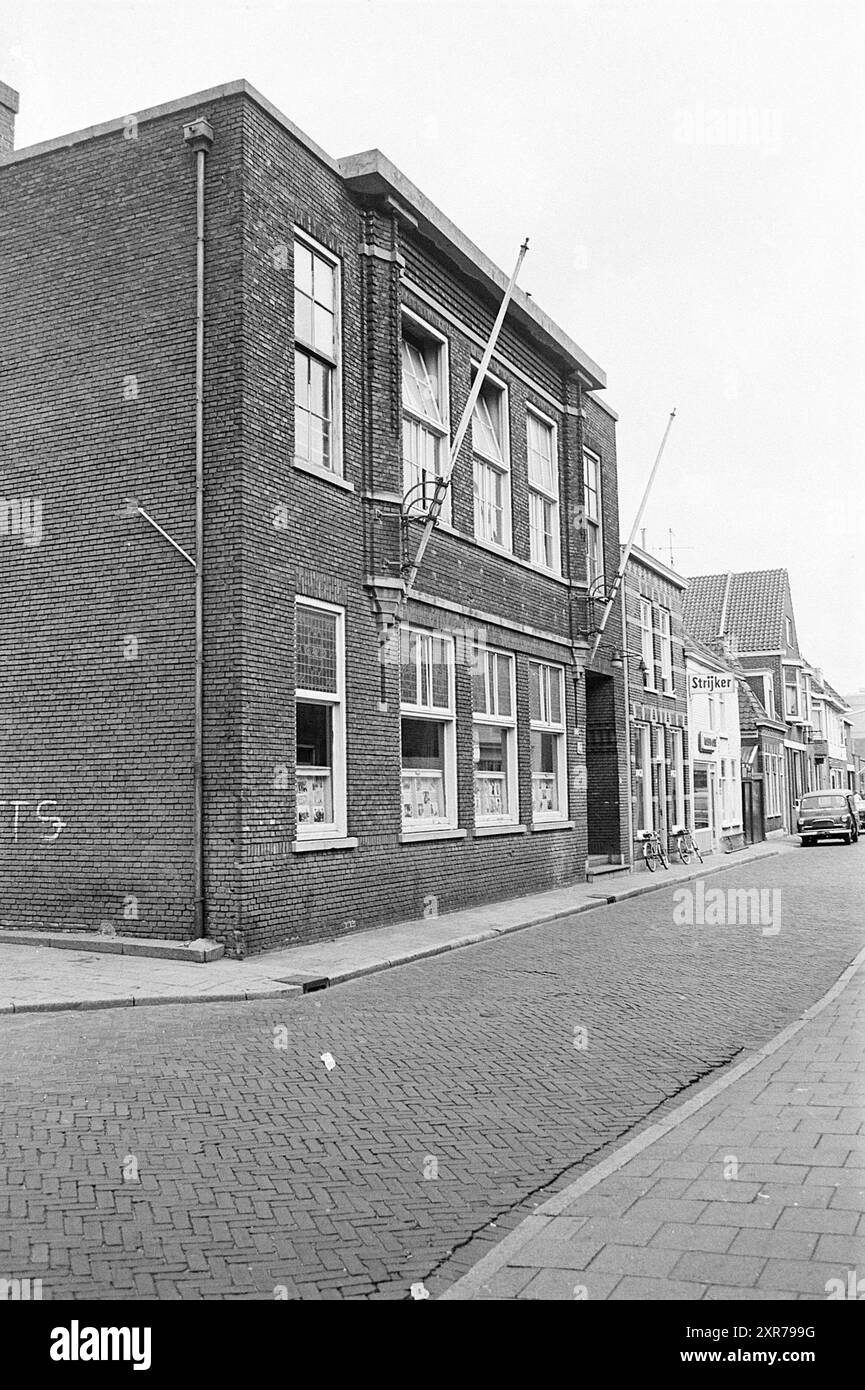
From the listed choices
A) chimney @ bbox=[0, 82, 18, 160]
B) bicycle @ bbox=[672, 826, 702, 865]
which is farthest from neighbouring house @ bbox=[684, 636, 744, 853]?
chimney @ bbox=[0, 82, 18, 160]

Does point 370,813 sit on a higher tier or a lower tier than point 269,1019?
higher

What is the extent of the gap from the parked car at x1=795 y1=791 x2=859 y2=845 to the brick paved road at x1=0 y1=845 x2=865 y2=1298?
30783 mm

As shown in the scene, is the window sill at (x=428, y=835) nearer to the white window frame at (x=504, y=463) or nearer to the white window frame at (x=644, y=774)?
the white window frame at (x=504, y=463)

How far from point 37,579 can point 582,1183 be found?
10654mm

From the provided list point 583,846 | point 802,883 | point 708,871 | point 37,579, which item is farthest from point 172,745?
point 708,871

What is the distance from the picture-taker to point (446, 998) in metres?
10.6

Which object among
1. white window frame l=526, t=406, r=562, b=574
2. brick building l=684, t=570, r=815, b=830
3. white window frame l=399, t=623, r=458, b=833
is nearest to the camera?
white window frame l=399, t=623, r=458, b=833

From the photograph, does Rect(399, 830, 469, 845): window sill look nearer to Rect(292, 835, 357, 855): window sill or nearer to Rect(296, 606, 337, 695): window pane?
Rect(292, 835, 357, 855): window sill

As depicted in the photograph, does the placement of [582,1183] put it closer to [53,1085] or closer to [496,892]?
[53,1085]

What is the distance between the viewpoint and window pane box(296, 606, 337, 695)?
1408 cm

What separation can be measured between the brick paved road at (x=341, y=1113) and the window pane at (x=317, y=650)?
3647 mm

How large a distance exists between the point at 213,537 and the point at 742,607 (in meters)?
48.8
